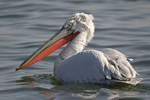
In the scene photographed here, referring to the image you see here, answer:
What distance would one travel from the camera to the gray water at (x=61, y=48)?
5203 millimetres

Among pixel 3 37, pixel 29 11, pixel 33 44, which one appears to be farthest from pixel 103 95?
pixel 29 11

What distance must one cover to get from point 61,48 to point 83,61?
3343 millimetres

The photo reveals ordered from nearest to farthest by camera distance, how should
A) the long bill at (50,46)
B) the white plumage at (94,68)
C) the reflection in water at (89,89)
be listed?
the reflection in water at (89,89) → the white plumage at (94,68) → the long bill at (50,46)

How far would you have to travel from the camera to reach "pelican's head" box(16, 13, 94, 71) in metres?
5.97

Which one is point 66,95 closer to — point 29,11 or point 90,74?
point 90,74

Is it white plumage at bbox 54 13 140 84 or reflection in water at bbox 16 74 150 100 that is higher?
white plumage at bbox 54 13 140 84

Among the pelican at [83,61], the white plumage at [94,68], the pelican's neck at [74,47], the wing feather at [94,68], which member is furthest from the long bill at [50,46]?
the wing feather at [94,68]

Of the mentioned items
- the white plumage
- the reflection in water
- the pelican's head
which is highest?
the pelican's head

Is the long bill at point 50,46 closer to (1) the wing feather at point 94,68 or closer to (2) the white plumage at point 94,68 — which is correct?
(2) the white plumage at point 94,68

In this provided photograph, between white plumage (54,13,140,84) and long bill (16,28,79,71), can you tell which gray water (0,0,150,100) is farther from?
long bill (16,28,79,71)

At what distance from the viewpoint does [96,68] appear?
5.24 m

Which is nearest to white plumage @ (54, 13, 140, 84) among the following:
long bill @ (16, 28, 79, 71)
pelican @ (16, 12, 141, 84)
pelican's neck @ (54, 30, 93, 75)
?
pelican @ (16, 12, 141, 84)

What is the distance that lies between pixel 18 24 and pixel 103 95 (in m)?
6.72

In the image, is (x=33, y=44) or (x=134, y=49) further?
(x=33, y=44)
